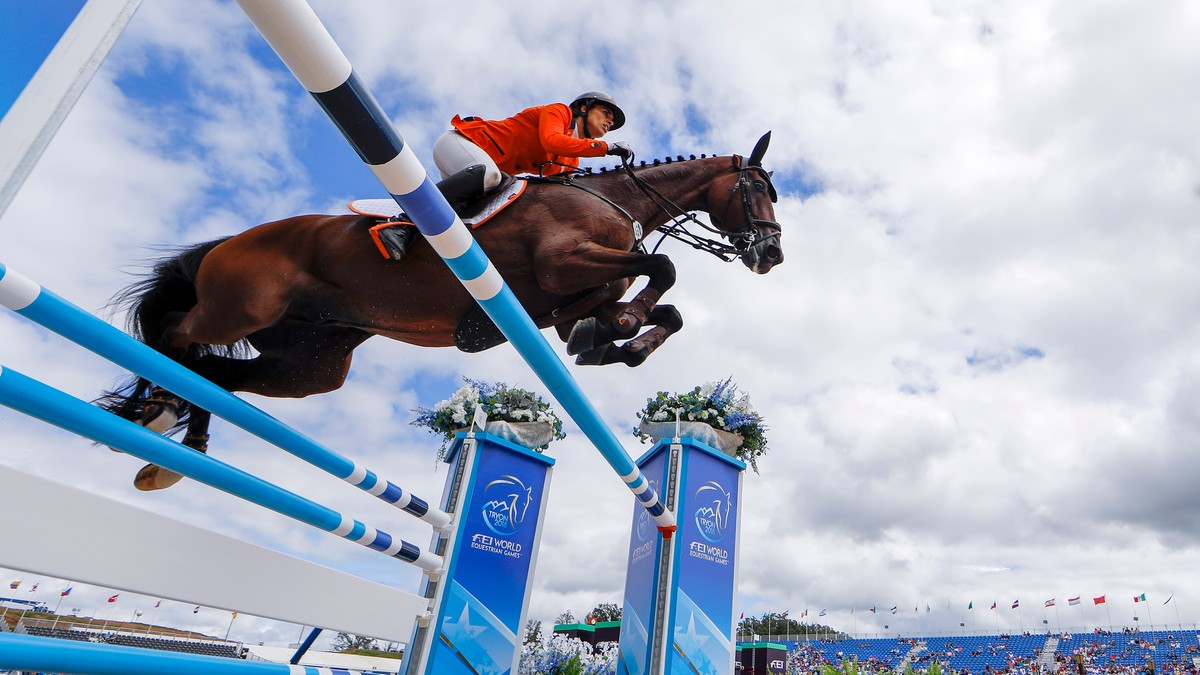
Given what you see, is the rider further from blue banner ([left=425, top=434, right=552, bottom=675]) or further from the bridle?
blue banner ([left=425, top=434, right=552, bottom=675])

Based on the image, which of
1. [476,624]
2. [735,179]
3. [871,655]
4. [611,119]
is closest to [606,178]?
[611,119]

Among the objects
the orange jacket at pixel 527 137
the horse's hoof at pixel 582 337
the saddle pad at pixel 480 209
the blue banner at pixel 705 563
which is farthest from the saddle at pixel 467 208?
the blue banner at pixel 705 563

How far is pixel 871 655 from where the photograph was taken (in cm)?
2662

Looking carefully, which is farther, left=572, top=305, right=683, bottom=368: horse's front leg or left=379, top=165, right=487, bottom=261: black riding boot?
left=572, top=305, right=683, bottom=368: horse's front leg

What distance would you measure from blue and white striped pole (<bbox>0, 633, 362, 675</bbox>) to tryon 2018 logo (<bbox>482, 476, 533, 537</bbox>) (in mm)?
3320

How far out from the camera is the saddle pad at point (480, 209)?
1.78 meters

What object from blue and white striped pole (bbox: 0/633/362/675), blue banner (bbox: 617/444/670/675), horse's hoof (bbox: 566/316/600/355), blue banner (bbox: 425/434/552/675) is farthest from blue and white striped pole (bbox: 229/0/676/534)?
blue banner (bbox: 617/444/670/675)

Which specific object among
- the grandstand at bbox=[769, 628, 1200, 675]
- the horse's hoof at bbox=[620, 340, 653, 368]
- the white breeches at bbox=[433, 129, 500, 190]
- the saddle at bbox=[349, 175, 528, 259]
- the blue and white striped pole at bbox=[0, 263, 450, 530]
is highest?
the grandstand at bbox=[769, 628, 1200, 675]

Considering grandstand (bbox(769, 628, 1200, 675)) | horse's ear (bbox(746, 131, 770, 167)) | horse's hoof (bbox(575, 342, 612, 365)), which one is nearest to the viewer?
horse's hoof (bbox(575, 342, 612, 365))

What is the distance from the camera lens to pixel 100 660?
1144 millimetres

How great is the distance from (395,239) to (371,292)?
19cm

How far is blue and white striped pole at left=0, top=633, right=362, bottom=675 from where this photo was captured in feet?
3.37

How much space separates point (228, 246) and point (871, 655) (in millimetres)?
29809

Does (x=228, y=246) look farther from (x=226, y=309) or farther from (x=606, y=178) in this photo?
(x=606, y=178)
